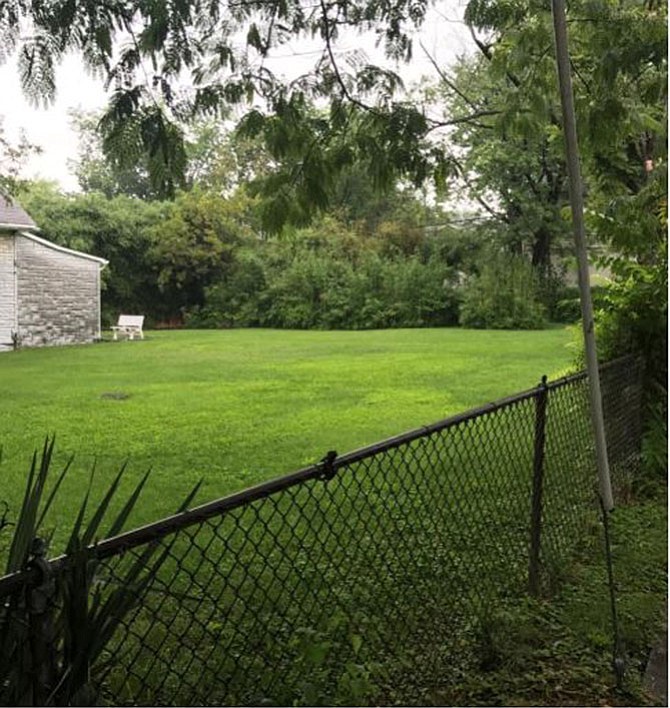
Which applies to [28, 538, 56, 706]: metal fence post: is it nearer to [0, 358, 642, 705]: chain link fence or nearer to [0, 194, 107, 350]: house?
[0, 358, 642, 705]: chain link fence

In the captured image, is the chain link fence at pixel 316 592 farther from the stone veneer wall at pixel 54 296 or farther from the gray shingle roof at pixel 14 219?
the stone veneer wall at pixel 54 296

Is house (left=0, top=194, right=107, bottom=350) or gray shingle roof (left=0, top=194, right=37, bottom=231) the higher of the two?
gray shingle roof (left=0, top=194, right=37, bottom=231)

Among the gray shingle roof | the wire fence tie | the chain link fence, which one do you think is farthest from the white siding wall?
the wire fence tie

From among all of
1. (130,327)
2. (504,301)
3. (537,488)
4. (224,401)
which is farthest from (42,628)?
(504,301)

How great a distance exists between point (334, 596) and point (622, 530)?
6.24 ft

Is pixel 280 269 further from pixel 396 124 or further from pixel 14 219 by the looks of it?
pixel 396 124

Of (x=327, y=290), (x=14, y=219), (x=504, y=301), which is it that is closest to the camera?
(x=14, y=219)

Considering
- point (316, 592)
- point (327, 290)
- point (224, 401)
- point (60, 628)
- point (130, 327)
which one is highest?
point (327, 290)

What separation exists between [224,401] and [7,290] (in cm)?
1093

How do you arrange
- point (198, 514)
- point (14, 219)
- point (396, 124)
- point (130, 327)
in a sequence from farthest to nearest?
point (130, 327), point (14, 219), point (396, 124), point (198, 514)

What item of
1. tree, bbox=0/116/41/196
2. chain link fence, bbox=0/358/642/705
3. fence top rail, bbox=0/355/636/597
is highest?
tree, bbox=0/116/41/196

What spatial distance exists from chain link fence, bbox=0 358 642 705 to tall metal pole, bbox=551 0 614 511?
0.76 ft

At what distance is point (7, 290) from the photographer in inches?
682

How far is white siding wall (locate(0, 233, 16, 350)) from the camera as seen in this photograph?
56.4 ft
